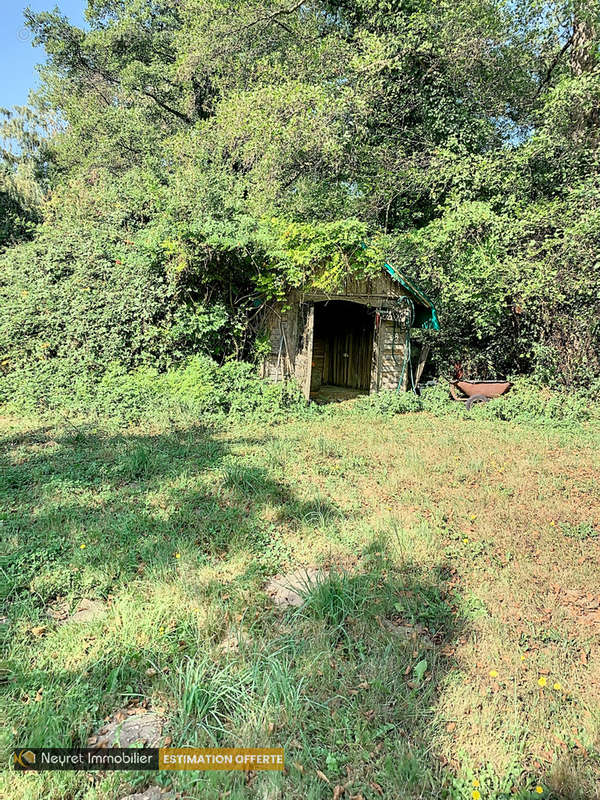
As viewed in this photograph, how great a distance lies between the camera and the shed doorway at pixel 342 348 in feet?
47.7

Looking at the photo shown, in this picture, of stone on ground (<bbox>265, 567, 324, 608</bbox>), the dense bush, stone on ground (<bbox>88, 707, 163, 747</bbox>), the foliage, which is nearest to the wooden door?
the foliage

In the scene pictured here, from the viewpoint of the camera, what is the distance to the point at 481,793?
6.61 feet

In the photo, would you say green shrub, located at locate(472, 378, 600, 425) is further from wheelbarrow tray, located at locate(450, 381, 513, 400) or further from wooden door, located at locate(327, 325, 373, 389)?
wooden door, located at locate(327, 325, 373, 389)

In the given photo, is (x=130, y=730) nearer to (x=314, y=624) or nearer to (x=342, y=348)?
(x=314, y=624)

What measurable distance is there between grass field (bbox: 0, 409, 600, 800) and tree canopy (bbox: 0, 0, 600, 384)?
4.81 meters

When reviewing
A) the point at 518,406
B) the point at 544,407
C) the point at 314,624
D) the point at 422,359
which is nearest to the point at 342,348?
the point at 422,359

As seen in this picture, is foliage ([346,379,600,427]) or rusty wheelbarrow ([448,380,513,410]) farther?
rusty wheelbarrow ([448,380,513,410])

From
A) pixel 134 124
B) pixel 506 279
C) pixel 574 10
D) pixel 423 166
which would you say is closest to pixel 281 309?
pixel 506 279

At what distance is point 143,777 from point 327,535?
7.78 ft

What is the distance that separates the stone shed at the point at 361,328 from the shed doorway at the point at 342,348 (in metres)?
0.03

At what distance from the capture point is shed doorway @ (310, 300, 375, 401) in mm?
14539

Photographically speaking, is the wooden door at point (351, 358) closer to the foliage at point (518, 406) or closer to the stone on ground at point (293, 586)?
the foliage at point (518, 406)

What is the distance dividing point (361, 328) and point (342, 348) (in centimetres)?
102

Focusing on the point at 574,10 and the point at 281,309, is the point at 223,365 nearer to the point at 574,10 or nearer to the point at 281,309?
the point at 281,309
